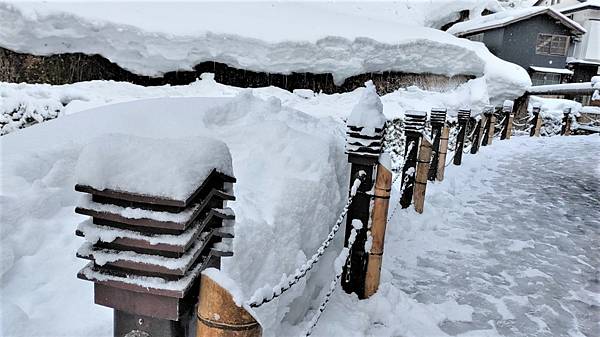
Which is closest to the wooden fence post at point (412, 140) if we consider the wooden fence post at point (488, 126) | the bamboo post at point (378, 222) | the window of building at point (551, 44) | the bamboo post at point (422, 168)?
the bamboo post at point (422, 168)

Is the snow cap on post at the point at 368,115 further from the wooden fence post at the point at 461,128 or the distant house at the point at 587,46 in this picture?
the distant house at the point at 587,46

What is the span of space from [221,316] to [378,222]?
7.33ft

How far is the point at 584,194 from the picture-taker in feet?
23.2

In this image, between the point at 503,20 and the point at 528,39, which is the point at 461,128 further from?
the point at 528,39

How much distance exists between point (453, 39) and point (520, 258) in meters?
16.9

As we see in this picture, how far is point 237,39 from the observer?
12125 mm

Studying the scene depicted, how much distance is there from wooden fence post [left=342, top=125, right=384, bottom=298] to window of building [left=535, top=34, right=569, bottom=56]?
28.7 meters

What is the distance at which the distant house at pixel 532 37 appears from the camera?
25.5 m

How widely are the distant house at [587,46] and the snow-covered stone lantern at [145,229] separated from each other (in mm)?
34073

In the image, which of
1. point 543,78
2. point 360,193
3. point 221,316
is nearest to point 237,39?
point 360,193

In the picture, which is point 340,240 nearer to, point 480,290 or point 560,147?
point 480,290

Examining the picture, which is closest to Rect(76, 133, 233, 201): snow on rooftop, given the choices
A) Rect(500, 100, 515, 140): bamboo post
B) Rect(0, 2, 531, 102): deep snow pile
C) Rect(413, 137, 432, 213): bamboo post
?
Rect(413, 137, 432, 213): bamboo post

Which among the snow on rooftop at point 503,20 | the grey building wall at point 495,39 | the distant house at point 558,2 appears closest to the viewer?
the snow on rooftop at point 503,20

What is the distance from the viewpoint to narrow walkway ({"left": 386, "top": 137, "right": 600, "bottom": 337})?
10.4 feet
